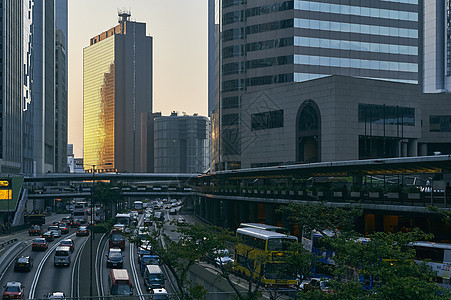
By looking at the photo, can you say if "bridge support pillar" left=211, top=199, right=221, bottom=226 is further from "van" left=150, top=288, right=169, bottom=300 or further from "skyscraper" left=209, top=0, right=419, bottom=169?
"van" left=150, top=288, right=169, bottom=300

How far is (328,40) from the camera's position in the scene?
4660 inches

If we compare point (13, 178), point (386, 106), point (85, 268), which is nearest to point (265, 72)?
point (386, 106)

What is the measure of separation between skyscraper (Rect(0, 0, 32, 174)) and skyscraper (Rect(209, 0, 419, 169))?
7283 cm

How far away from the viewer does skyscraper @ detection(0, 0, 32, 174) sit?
16112 cm

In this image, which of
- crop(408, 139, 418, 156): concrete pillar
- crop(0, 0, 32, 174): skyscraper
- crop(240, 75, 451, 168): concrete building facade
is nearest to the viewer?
crop(240, 75, 451, 168): concrete building facade

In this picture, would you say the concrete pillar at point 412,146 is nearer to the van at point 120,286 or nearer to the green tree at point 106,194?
the van at point 120,286

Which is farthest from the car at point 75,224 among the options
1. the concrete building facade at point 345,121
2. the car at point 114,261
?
the car at point 114,261

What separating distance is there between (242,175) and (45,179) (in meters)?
85.0

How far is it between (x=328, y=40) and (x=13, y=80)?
9814 centimetres

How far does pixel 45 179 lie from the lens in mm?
160500

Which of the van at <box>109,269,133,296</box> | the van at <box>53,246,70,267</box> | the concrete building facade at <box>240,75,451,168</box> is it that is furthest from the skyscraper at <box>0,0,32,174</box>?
the van at <box>109,269,133,296</box>

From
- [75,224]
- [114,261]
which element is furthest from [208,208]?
[114,261]

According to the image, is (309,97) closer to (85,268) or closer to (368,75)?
(368,75)

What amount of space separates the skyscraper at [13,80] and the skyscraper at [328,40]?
7283cm
